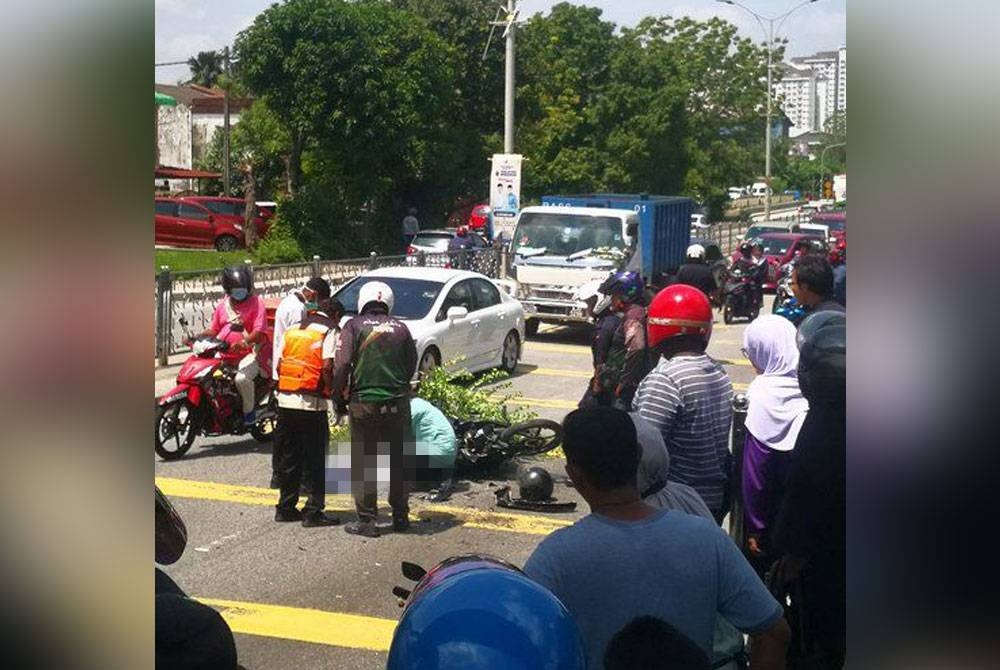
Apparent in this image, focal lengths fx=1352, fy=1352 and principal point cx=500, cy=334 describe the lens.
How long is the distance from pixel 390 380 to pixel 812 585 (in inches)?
166

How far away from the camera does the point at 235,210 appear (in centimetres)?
1989

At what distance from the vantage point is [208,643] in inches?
131

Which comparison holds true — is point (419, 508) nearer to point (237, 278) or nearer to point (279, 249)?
point (237, 278)

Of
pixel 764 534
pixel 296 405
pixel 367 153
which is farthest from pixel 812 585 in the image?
pixel 367 153

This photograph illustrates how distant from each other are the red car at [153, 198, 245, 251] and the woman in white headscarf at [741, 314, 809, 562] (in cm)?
1283

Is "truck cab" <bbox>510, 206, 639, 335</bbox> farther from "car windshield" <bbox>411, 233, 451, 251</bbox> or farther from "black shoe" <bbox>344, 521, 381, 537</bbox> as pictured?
"black shoe" <bbox>344, 521, 381, 537</bbox>

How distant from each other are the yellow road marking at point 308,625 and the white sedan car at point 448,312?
21.8 feet

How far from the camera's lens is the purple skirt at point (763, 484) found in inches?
190

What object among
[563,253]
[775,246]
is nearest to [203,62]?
[563,253]

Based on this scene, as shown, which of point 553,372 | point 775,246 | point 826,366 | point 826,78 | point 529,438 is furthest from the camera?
point 775,246

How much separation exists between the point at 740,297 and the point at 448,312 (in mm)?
9245
